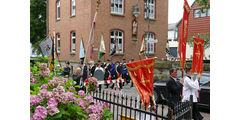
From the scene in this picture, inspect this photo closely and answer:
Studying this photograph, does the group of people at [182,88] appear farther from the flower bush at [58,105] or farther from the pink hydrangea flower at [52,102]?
the pink hydrangea flower at [52,102]

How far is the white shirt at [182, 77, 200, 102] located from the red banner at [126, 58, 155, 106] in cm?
216

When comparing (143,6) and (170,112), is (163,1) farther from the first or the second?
(170,112)

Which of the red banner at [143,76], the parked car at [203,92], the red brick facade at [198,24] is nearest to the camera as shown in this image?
the red banner at [143,76]

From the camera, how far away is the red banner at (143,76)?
455 centimetres

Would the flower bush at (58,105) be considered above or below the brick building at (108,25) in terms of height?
below

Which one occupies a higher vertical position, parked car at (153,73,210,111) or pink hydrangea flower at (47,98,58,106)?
pink hydrangea flower at (47,98,58,106)

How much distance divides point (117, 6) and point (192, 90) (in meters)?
15.7

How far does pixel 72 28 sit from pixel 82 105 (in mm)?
19824

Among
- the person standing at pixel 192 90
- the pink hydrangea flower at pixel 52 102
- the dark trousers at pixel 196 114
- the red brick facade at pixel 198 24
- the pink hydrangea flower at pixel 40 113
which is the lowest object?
the dark trousers at pixel 196 114

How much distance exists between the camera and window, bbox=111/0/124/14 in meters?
20.6

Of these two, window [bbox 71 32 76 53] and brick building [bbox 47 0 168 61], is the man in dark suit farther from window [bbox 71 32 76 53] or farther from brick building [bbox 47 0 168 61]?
window [bbox 71 32 76 53]

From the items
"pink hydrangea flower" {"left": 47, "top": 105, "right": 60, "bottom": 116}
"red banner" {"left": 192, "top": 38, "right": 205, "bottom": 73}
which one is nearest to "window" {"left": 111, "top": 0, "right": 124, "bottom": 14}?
"red banner" {"left": 192, "top": 38, "right": 205, "bottom": 73}

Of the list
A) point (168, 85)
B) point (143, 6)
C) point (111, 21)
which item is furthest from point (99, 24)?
point (168, 85)

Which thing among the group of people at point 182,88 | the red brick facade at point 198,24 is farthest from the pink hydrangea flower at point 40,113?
the red brick facade at point 198,24
